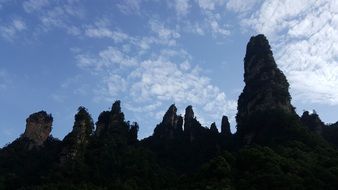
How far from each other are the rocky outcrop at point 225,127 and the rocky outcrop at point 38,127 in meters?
44.1

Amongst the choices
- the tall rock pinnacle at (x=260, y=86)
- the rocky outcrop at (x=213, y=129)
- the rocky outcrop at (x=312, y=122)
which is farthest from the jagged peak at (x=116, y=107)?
the rocky outcrop at (x=312, y=122)

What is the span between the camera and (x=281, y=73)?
418 feet

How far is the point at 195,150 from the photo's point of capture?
12531 centimetres

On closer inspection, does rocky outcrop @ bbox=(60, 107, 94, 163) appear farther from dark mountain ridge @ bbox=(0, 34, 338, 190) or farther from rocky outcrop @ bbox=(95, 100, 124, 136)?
rocky outcrop @ bbox=(95, 100, 124, 136)

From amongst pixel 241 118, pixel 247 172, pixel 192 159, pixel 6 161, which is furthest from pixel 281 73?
pixel 6 161

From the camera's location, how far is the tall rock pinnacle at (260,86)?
119688 mm

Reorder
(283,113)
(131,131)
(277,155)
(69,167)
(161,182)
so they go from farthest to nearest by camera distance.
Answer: (131,131) < (283,113) < (69,167) < (161,182) < (277,155)

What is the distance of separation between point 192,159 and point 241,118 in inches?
608

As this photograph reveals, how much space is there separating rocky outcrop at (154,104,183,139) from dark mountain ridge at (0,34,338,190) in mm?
176

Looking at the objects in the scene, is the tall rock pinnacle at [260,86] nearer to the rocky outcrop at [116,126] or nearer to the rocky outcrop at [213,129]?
the rocky outcrop at [213,129]

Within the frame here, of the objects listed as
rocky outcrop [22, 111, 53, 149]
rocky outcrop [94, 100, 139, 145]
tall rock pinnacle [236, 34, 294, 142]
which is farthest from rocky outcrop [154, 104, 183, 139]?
rocky outcrop [22, 111, 53, 149]

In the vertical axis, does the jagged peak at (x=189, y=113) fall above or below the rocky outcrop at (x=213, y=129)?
above

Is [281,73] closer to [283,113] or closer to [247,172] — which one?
[283,113]

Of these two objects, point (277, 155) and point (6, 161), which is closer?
point (277, 155)
